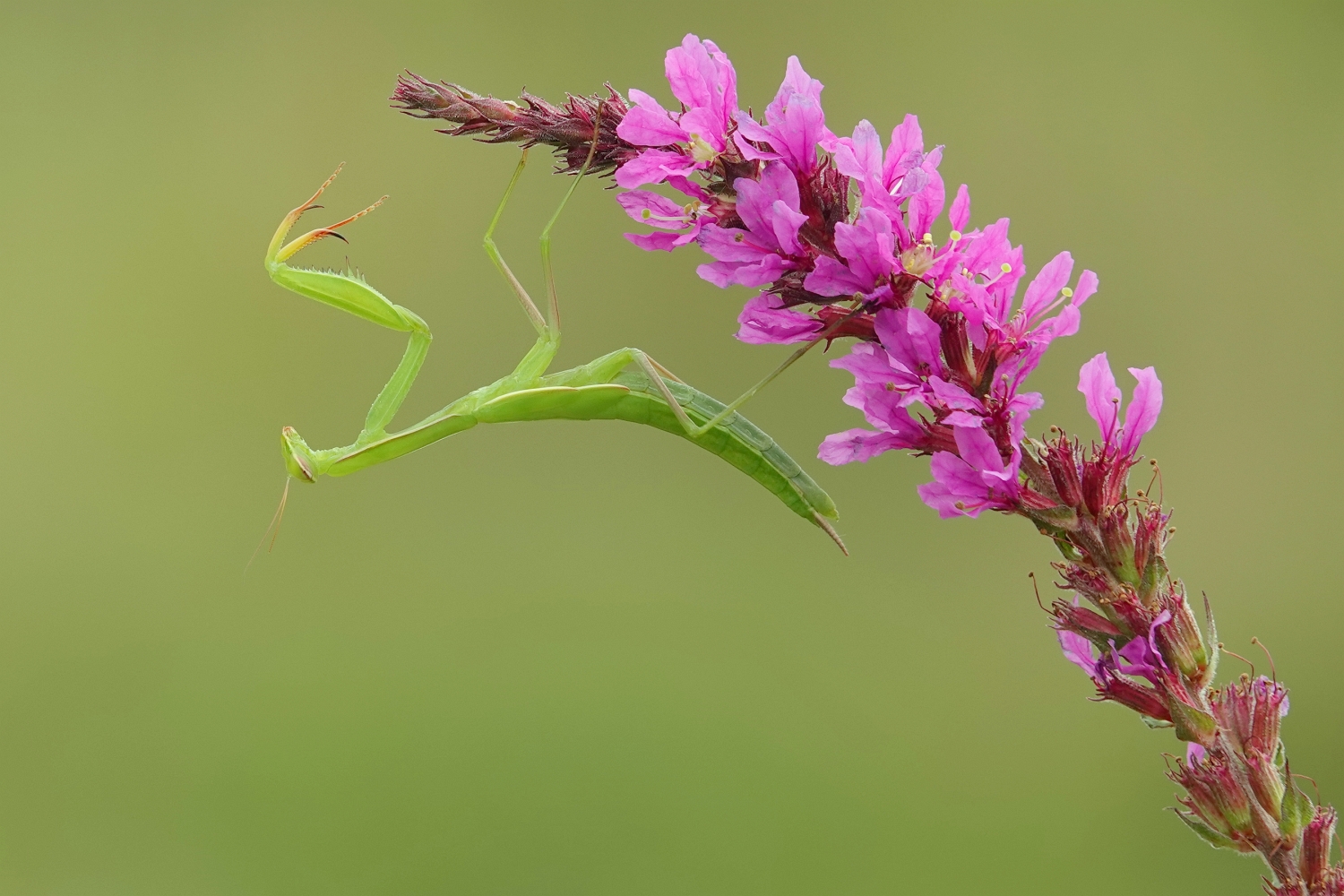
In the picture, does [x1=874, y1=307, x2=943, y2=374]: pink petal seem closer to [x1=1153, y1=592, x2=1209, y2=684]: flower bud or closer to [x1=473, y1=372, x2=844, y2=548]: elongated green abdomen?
[x1=1153, y1=592, x2=1209, y2=684]: flower bud

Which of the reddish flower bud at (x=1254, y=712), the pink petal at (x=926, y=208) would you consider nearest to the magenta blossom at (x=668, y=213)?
the pink petal at (x=926, y=208)

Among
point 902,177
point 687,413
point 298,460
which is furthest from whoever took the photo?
point 298,460

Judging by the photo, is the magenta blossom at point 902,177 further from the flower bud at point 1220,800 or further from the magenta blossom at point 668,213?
the flower bud at point 1220,800

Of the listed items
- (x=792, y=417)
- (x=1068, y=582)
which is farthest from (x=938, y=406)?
(x=792, y=417)

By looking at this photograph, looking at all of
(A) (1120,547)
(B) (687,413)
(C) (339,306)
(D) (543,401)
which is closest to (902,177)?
(A) (1120,547)

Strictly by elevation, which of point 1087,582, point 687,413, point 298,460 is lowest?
point 298,460

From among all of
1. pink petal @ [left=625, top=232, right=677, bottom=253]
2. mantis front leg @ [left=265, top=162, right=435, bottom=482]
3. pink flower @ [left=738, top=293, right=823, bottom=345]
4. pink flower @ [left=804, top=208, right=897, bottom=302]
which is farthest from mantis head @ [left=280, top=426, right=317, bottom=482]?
pink flower @ [left=804, top=208, right=897, bottom=302]

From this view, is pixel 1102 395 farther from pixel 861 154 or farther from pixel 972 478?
pixel 861 154
